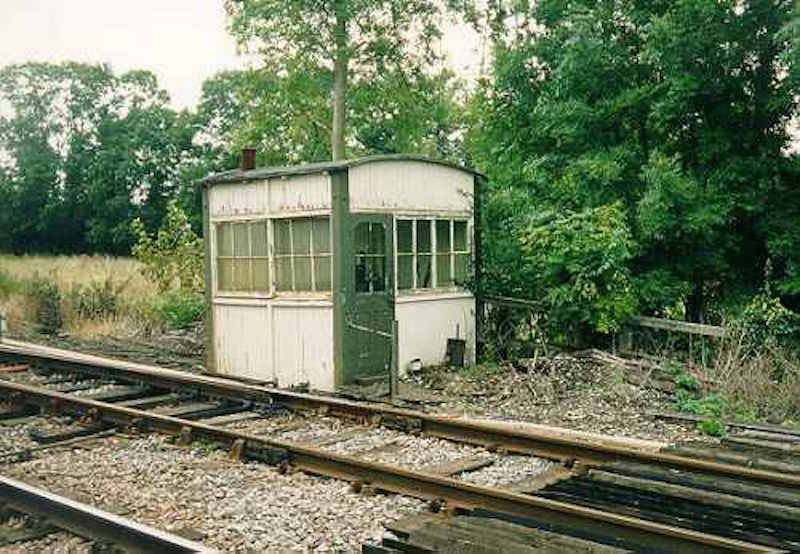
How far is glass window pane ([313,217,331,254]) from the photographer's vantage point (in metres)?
11.8

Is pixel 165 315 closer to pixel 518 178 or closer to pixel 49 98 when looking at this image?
pixel 518 178

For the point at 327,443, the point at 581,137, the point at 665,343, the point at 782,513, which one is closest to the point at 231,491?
the point at 327,443

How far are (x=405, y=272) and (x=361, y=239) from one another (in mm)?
1060

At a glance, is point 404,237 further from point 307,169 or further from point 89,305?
point 89,305

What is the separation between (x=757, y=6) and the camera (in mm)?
12117

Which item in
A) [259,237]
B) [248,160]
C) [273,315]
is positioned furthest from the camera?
[248,160]

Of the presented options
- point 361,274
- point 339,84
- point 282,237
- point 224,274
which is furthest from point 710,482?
point 339,84

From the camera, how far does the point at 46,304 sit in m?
21.5

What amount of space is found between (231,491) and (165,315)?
46.5ft

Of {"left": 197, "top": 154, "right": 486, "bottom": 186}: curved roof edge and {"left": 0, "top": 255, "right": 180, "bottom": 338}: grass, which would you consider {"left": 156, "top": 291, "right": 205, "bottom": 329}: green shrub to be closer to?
{"left": 0, "top": 255, "right": 180, "bottom": 338}: grass

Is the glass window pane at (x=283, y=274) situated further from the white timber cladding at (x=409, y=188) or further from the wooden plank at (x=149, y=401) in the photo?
the wooden plank at (x=149, y=401)

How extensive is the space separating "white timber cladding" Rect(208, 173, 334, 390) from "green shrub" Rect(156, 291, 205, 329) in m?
6.77

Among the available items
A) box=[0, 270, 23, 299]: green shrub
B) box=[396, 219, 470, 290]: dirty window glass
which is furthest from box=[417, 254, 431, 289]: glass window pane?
box=[0, 270, 23, 299]: green shrub

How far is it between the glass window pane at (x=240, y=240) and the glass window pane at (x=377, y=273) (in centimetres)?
225
